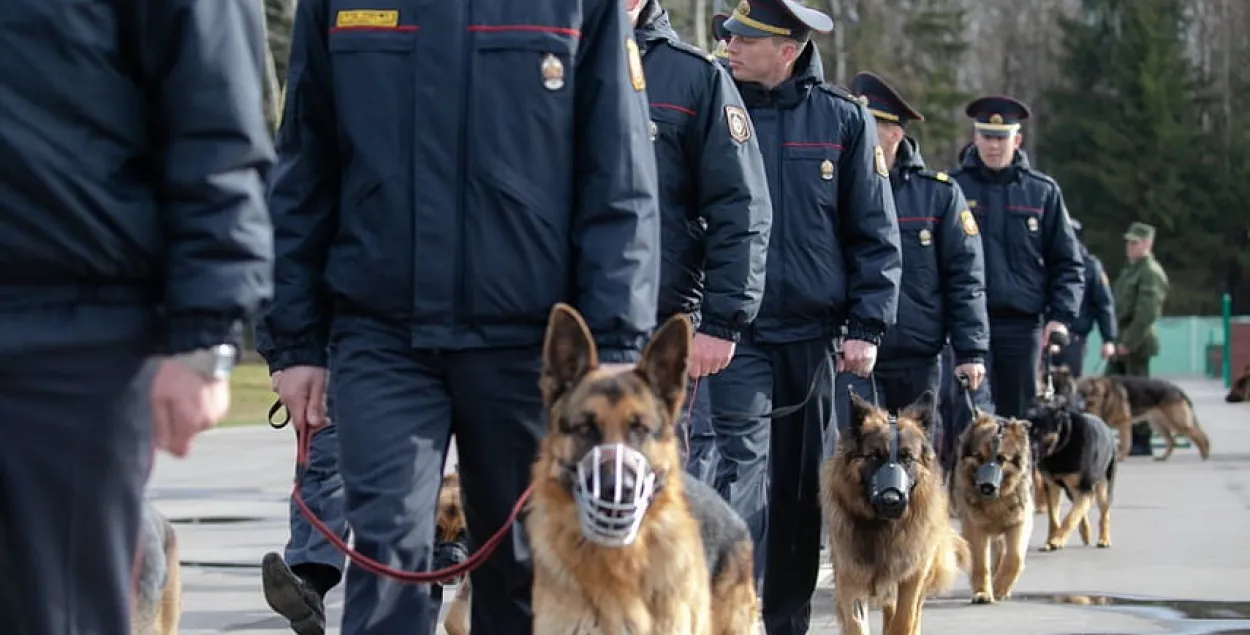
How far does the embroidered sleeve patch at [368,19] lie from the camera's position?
191 inches

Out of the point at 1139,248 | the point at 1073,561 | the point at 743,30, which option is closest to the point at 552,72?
the point at 743,30

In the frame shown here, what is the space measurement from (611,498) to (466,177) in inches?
30.5

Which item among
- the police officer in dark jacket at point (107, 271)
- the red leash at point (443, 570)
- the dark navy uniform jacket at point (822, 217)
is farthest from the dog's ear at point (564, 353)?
the dark navy uniform jacket at point (822, 217)

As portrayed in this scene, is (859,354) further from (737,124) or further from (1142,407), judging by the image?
(1142,407)

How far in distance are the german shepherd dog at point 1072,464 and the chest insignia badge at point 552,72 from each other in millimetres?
8461

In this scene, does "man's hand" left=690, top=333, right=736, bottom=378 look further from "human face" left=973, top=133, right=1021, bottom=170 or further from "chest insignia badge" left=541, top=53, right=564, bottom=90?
"human face" left=973, top=133, right=1021, bottom=170

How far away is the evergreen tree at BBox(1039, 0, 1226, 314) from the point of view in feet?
222

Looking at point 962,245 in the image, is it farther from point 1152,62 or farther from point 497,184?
point 1152,62

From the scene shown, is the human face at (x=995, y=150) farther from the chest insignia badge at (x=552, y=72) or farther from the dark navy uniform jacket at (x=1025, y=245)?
the chest insignia badge at (x=552, y=72)

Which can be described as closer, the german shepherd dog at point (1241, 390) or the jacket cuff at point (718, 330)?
the jacket cuff at point (718, 330)

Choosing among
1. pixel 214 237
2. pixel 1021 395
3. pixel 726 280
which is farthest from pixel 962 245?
pixel 214 237

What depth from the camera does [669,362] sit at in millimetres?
4969

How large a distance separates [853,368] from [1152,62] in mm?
63567

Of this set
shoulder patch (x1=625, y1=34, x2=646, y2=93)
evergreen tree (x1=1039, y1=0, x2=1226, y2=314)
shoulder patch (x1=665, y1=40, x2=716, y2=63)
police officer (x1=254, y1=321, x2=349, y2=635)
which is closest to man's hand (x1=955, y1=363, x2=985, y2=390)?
police officer (x1=254, y1=321, x2=349, y2=635)
